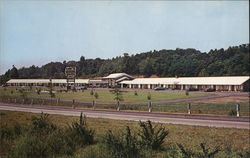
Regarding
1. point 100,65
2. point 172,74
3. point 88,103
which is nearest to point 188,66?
point 172,74

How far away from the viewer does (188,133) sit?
12461 millimetres

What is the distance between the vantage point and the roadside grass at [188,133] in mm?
9734

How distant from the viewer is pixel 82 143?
9984mm

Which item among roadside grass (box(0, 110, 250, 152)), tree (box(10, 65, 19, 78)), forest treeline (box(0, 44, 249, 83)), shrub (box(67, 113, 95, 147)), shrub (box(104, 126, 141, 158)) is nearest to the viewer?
shrub (box(104, 126, 141, 158))

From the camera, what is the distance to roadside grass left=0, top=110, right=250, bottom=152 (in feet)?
31.9

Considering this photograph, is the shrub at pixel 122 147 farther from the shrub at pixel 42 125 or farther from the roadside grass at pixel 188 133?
the shrub at pixel 42 125

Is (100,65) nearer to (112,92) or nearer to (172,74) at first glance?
(112,92)

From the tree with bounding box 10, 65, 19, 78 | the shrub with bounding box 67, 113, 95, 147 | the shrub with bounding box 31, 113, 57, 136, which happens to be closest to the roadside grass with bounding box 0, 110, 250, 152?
the shrub with bounding box 31, 113, 57, 136

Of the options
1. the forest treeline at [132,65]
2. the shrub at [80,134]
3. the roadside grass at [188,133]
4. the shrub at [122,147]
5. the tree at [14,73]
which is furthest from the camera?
the shrub at [80,134]

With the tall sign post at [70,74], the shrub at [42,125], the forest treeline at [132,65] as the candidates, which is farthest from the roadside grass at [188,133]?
the tall sign post at [70,74]

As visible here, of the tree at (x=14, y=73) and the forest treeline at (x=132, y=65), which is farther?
the forest treeline at (x=132, y=65)

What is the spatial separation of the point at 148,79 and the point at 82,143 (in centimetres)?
319

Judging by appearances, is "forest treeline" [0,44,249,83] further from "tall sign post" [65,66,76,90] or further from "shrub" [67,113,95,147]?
"shrub" [67,113,95,147]

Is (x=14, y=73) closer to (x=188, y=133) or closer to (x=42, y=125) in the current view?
(x=42, y=125)
